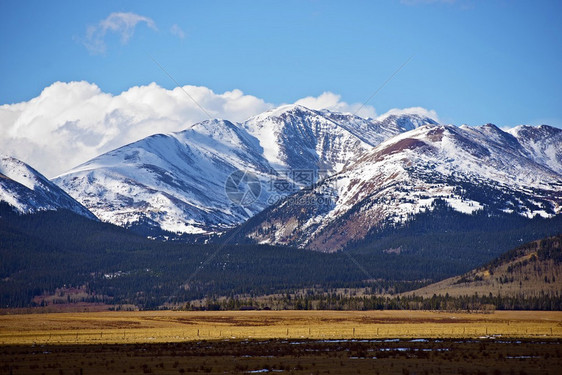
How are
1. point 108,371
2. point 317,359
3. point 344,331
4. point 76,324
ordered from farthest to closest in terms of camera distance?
point 76,324 < point 344,331 < point 317,359 < point 108,371

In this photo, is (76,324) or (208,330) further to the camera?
(76,324)

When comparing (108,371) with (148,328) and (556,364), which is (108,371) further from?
(148,328)

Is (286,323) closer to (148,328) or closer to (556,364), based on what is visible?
(148,328)

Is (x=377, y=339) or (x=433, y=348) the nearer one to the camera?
(x=433, y=348)

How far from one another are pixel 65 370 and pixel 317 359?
101ft

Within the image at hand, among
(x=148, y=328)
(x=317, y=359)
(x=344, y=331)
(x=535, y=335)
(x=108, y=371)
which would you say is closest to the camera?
(x=108, y=371)

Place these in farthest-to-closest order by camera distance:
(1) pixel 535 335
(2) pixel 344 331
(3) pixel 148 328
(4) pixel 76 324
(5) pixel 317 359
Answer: (4) pixel 76 324 → (3) pixel 148 328 → (2) pixel 344 331 → (1) pixel 535 335 → (5) pixel 317 359

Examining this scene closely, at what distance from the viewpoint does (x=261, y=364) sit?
9444cm

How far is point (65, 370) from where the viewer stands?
90.7 m

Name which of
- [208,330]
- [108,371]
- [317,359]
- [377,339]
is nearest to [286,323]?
[208,330]

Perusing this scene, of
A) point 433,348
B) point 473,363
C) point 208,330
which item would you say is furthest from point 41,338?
point 473,363

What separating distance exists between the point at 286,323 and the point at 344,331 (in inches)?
1533

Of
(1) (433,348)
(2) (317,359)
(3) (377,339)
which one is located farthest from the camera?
(3) (377,339)

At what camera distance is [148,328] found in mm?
179875
